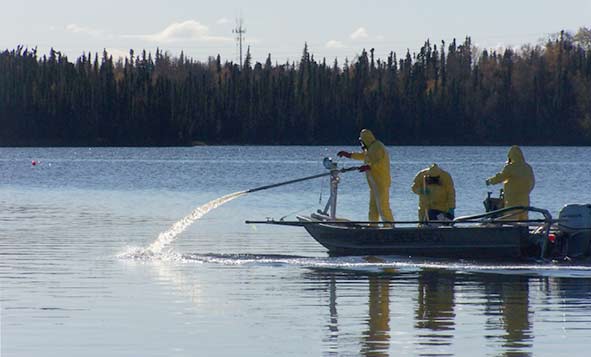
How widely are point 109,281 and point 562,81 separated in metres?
136

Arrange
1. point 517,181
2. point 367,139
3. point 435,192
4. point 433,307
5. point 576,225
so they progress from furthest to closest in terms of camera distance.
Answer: point 367,139 < point 435,192 < point 517,181 < point 576,225 < point 433,307

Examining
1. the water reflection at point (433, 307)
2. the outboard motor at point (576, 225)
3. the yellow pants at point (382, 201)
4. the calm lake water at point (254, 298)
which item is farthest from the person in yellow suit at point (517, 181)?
the yellow pants at point (382, 201)

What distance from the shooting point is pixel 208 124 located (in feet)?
516

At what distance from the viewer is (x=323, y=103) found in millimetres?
157875

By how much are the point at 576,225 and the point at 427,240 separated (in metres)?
2.30

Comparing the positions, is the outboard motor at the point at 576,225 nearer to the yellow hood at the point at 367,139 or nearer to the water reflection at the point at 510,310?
the water reflection at the point at 510,310

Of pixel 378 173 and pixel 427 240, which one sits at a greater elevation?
pixel 378 173

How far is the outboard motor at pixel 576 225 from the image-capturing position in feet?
66.1

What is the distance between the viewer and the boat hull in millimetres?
20750

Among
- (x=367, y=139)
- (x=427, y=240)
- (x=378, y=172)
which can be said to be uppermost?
(x=367, y=139)

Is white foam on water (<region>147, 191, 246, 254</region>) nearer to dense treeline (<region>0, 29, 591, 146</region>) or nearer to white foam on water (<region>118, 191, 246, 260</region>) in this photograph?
white foam on water (<region>118, 191, 246, 260</region>)

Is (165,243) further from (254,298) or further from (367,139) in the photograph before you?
(254,298)

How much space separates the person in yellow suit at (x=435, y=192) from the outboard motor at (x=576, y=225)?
2.20 meters

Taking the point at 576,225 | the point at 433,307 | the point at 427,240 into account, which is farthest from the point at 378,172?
the point at 433,307
